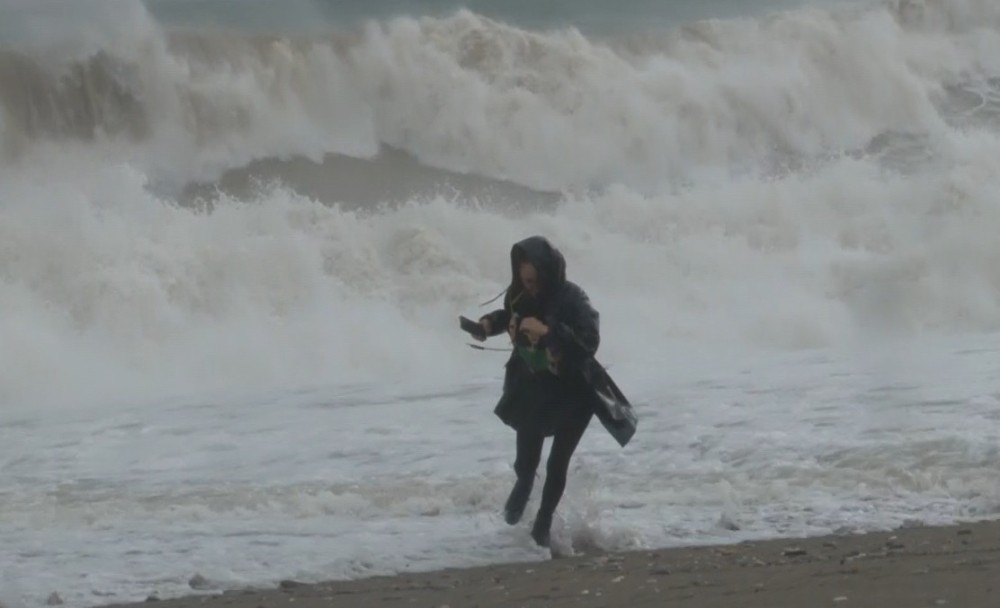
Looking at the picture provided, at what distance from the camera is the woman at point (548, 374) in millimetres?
6301

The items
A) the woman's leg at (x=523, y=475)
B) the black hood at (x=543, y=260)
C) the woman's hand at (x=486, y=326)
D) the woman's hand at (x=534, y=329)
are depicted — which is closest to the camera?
the woman's hand at (x=534, y=329)

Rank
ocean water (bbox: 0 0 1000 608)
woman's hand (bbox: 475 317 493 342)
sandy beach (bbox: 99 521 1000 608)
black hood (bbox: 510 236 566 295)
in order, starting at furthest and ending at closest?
ocean water (bbox: 0 0 1000 608) → woman's hand (bbox: 475 317 493 342) → black hood (bbox: 510 236 566 295) → sandy beach (bbox: 99 521 1000 608)

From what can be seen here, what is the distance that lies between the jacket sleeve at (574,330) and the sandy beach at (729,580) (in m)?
0.78

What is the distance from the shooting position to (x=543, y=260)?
20.7 feet

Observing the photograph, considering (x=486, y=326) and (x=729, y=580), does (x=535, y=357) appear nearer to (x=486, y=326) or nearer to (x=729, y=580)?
(x=486, y=326)

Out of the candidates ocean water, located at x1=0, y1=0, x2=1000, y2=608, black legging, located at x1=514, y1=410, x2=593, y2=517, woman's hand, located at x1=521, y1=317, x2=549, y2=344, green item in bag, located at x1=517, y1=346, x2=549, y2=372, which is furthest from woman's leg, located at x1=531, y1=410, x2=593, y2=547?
woman's hand, located at x1=521, y1=317, x2=549, y2=344

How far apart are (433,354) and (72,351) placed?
3.23 m

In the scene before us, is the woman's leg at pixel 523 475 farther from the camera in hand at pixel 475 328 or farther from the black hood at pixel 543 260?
the black hood at pixel 543 260

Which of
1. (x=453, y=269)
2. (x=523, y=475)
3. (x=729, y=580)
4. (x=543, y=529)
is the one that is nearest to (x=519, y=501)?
(x=523, y=475)

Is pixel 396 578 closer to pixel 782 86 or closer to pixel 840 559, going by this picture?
pixel 840 559

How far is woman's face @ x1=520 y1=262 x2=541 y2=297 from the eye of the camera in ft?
20.7

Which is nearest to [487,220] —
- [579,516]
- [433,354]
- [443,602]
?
[433,354]

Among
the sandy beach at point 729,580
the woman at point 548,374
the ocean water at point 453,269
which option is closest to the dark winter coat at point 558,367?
the woman at point 548,374

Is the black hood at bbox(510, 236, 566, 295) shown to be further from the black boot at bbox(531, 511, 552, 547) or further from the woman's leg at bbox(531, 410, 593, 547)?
the black boot at bbox(531, 511, 552, 547)
